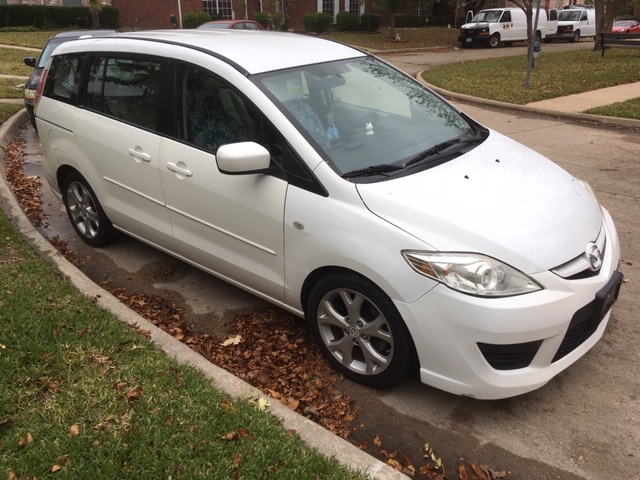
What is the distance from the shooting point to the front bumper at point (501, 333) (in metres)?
2.72

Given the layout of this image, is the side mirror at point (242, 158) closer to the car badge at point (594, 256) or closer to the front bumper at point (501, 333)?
the front bumper at point (501, 333)

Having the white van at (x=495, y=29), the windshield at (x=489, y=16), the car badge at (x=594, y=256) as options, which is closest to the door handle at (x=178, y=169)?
the car badge at (x=594, y=256)

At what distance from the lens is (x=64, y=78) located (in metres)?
5.02

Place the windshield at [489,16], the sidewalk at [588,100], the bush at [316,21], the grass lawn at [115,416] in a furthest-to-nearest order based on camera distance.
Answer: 1. the bush at [316,21]
2. the windshield at [489,16]
3. the sidewalk at [588,100]
4. the grass lawn at [115,416]

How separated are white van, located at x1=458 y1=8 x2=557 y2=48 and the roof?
26.4 metres

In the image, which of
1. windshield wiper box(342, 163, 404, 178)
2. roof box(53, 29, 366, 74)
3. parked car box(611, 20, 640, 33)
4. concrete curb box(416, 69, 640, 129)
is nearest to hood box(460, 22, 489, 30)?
parked car box(611, 20, 640, 33)

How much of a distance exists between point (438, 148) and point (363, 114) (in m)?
0.54

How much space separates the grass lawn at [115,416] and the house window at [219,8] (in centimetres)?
3254

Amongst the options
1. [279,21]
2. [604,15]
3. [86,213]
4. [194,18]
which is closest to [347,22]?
[279,21]

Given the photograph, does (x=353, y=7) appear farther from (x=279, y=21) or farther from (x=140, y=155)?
(x=140, y=155)

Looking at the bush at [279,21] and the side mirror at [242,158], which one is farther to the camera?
the bush at [279,21]

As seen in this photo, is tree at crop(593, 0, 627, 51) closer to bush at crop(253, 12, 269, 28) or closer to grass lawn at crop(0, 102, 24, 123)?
grass lawn at crop(0, 102, 24, 123)

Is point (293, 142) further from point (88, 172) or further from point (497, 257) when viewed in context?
point (88, 172)

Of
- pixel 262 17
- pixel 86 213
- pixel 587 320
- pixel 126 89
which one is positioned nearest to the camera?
pixel 587 320
